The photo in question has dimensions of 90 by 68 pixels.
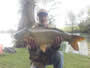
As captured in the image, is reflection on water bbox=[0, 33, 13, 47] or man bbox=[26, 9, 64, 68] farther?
reflection on water bbox=[0, 33, 13, 47]

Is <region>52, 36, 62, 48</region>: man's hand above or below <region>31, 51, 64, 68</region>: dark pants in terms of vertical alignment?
above

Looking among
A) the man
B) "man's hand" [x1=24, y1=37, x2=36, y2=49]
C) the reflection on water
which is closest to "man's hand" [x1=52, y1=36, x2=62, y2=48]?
the man

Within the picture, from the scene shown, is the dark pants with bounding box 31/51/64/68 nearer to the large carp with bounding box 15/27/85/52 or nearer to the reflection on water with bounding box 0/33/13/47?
the large carp with bounding box 15/27/85/52

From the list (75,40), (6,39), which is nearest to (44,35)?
(75,40)

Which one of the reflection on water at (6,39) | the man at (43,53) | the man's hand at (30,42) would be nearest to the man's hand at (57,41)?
the man at (43,53)

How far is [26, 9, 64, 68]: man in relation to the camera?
93cm

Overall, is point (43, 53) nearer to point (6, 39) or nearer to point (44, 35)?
point (44, 35)

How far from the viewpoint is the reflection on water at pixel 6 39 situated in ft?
3.65

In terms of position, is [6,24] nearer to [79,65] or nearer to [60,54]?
[60,54]

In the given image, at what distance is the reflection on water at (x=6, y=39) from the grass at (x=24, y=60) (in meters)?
0.08

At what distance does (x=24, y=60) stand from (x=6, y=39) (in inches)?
9.5

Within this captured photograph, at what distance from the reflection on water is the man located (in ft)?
0.75

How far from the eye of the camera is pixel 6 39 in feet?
3.82

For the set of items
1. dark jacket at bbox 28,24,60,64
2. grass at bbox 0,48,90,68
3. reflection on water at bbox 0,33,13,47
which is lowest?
grass at bbox 0,48,90,68
